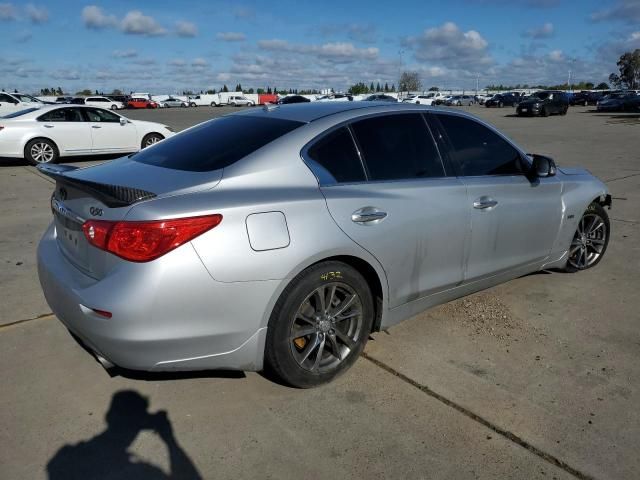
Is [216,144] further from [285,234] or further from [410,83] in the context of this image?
[410,83]

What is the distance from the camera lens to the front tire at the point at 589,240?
16.1ft

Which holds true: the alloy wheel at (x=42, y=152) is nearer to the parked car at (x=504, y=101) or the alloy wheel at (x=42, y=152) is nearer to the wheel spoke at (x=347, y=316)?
the wheel spoke at (x=347, y=316)

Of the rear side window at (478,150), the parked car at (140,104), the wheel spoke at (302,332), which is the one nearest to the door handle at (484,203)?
the rear side window at (478,150)

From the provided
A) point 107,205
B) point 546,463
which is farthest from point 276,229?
point 546,463

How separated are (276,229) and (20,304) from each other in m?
2.73

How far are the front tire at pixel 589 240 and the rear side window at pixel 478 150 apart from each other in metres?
1.17

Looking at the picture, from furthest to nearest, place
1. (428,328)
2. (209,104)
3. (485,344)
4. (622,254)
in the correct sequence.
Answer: (209,104), (622,254), (428,328), (485,344)

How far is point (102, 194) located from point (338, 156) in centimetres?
134

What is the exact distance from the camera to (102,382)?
10.5 feet

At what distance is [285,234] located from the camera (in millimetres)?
2758

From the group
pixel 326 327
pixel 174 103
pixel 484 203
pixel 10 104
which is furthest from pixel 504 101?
pixel 326 327

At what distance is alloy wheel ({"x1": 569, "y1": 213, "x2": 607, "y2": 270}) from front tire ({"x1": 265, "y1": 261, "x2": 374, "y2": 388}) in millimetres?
2635

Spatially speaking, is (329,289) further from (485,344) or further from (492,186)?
(492,186)

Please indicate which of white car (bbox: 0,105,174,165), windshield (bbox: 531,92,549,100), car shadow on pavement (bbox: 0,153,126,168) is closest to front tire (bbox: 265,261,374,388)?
white car (bbox: 0,105,174,165)
